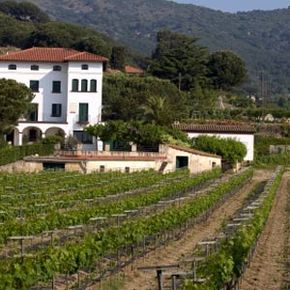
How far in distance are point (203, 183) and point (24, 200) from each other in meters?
15.0

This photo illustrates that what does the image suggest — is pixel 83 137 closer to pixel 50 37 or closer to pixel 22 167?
pixel 22 167

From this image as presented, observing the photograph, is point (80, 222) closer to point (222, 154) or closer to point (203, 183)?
point (203, 183)

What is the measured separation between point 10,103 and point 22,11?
398 ft

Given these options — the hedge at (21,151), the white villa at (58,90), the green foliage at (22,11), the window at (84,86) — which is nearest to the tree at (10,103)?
the hedge at (21,151)

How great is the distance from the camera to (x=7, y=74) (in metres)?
71.6

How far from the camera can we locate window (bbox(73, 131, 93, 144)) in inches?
2598

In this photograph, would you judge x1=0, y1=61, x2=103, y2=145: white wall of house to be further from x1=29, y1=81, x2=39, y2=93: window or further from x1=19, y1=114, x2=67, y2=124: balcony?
x1=29, y1=81, x2=39, y2=93: window

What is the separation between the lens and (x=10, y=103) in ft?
185

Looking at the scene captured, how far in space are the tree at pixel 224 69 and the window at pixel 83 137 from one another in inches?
1314

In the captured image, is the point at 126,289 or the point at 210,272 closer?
the point at 210,272

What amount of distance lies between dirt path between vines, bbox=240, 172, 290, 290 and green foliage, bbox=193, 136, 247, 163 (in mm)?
28005

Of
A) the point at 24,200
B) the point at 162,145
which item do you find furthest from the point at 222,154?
the point at 24,200

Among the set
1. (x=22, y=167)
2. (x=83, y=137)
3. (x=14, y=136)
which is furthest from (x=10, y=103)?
(x=83, y=137)

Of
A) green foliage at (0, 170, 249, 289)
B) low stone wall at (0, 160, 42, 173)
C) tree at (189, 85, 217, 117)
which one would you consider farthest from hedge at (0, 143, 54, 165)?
tree at (189, 85, 217, 117)
